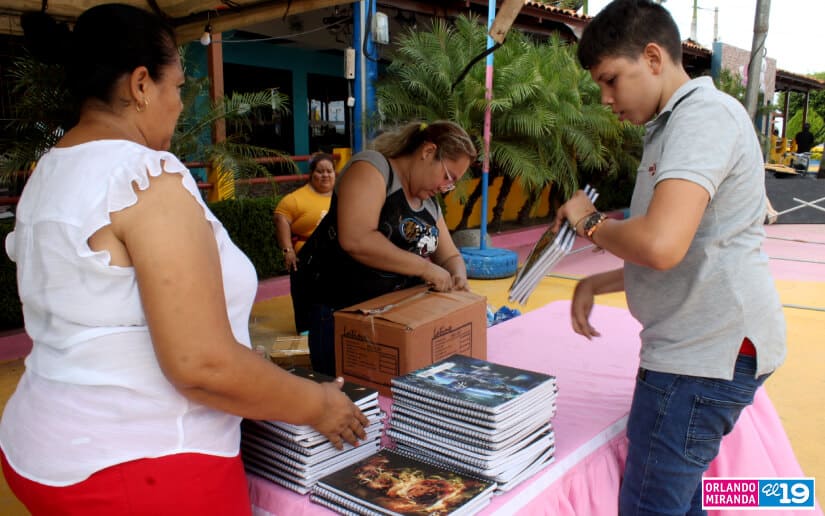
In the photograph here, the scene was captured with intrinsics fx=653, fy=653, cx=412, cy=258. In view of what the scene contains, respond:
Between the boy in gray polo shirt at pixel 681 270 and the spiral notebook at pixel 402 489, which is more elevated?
the boy in gray polo shirt at pixel 681 270

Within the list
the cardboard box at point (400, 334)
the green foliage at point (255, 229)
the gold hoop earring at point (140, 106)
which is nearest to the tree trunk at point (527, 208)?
the green foliage at point (255, 229)

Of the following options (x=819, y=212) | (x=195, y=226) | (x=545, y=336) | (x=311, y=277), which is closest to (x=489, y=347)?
(x=545, y=336)

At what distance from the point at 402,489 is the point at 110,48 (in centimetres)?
95

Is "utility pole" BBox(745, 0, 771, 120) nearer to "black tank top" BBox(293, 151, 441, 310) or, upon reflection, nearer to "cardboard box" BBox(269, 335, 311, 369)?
"black tank top" BBox(293, 151, 441, 310)

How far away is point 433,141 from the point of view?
8.39 feet

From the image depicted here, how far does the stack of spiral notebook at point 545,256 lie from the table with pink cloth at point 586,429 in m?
0.40

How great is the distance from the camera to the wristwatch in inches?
55.0

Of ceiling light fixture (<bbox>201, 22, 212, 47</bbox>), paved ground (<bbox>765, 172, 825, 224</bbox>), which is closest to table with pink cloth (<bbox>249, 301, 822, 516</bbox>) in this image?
ceiling light fixture (<bbox>201, 22, 212, 47</bbox>)

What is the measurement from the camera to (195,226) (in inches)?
39.6

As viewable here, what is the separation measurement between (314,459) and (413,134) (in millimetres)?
1557

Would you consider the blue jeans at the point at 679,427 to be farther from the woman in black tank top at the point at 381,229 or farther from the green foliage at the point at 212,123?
the green foliage at the point at 212,123

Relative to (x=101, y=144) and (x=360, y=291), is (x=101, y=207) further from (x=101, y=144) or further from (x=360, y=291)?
(x=360, y=291)

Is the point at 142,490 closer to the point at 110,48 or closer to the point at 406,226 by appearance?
the point at 110,48

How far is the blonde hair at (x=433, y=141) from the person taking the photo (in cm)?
254
